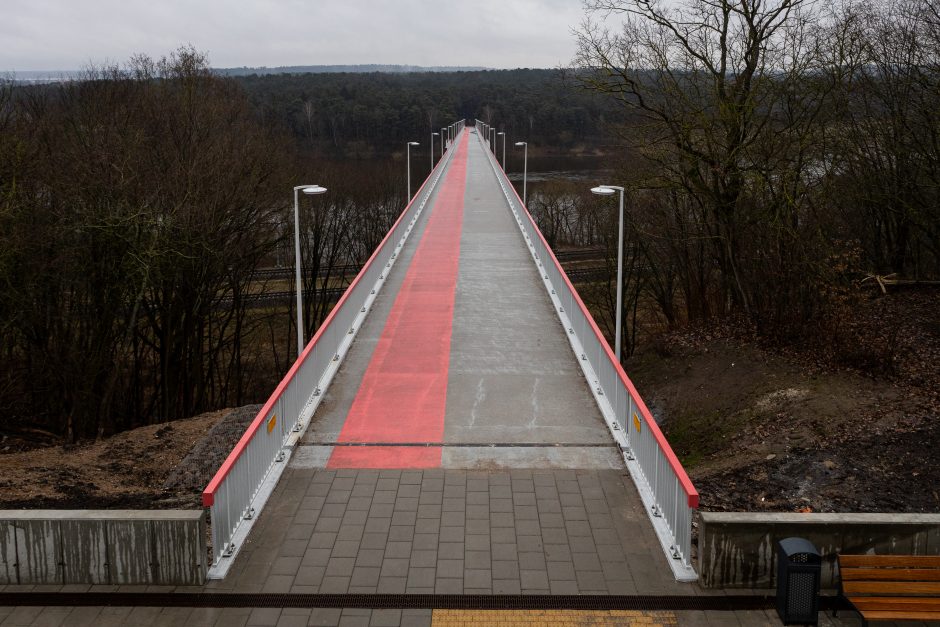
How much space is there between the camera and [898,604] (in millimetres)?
7375

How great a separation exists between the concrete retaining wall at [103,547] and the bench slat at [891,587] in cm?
595

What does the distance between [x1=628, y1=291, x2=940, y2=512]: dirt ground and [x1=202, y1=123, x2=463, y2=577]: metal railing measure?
5.72 m

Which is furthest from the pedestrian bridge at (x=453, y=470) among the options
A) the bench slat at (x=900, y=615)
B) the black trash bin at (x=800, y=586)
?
the bench slat at (x=900, y=615)

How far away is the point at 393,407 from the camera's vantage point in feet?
42.9

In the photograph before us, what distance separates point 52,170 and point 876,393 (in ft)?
68.4

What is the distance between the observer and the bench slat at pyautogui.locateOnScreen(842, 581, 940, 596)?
7.48 meters

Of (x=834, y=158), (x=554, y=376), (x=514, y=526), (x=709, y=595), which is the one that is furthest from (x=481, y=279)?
(x=709, y=595)

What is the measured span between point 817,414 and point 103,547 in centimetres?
1385

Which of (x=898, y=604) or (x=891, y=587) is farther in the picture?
(x=891, y=587)

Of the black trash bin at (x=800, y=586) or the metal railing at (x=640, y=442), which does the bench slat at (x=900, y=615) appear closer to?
the black trash bin at (x=800, y=586)

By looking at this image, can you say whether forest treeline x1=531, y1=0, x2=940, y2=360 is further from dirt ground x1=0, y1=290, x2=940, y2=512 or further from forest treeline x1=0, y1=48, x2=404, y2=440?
forest treeline x1=0, y1=48, x2=404, y2=440

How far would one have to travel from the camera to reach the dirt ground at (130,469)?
11344 millimetres

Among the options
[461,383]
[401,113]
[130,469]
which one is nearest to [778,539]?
[461,383]

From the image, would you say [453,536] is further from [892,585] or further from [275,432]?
[892,585]
